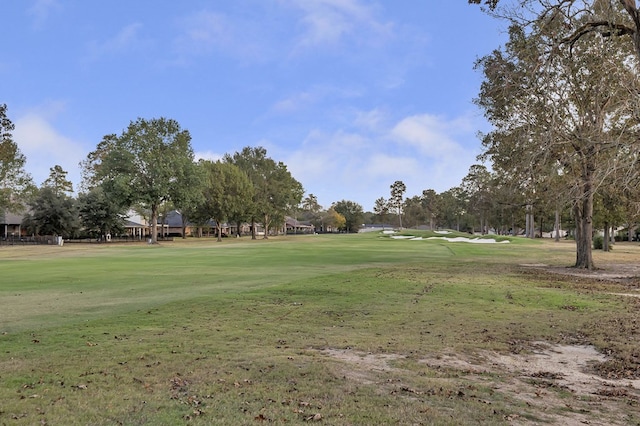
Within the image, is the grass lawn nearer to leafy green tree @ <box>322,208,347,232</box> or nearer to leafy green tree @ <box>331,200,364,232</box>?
leafy green tree @ <box>322,208,347,232</box>

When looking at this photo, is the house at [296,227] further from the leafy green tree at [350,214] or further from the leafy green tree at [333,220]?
the leafy green tree at [350,214]

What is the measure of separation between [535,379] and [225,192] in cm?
7655

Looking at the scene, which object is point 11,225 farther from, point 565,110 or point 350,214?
point 350,214

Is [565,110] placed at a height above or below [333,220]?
above

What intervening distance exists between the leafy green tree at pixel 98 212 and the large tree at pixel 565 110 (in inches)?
2436

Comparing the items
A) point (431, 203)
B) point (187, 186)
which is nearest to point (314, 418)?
point (187, 186)

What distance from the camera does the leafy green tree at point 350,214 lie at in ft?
549

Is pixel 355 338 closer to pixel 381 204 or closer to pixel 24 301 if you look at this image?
pixel 24 301

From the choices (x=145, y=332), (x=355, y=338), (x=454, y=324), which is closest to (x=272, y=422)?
(x=355, y=338)

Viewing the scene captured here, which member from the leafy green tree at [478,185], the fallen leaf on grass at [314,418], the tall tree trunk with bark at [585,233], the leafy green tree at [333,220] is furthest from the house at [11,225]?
the leafy green tree at [333,220]

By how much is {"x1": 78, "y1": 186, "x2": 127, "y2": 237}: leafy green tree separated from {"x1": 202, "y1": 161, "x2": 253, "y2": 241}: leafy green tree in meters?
14.0

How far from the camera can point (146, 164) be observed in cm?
6656

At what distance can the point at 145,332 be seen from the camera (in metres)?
9.91

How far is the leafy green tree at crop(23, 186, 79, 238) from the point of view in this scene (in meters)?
71.1
